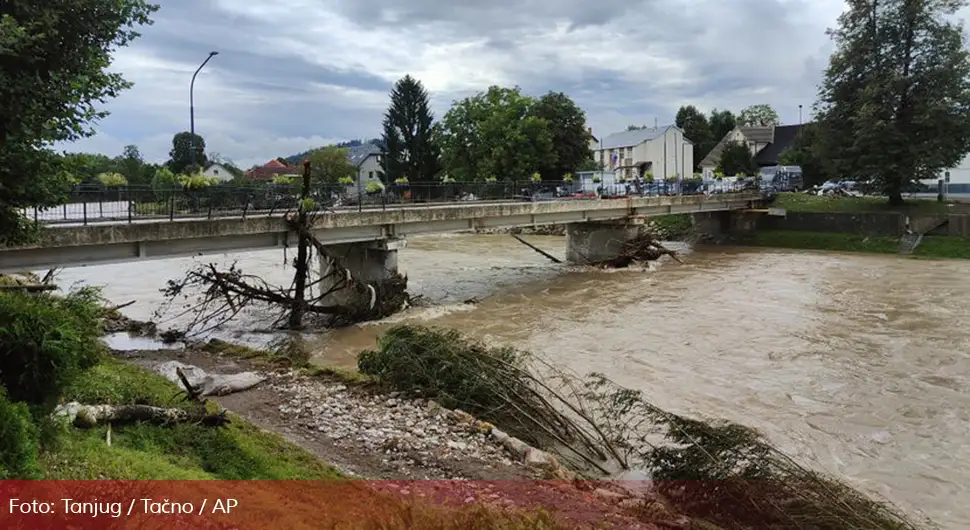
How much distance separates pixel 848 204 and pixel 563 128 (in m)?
27.7

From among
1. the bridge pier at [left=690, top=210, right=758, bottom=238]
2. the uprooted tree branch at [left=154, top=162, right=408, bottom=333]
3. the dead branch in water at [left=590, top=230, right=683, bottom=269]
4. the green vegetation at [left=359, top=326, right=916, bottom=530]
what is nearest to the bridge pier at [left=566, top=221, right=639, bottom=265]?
the dead branch in water at [left=590, top=230, right=683, bottom=269]

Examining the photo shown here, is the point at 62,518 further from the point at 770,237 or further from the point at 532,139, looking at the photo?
the point at 532,139

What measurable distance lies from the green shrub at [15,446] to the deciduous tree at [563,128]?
62.7 metres

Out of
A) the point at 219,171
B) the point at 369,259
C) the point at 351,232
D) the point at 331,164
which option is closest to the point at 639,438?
the point at 351,232

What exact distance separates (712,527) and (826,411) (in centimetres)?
682

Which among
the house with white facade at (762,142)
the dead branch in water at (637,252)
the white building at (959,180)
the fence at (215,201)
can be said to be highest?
the house with white facade at (762,142)

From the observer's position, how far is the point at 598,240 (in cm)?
3869

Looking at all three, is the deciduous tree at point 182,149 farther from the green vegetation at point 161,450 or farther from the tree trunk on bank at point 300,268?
the green vegetation at point 161,450

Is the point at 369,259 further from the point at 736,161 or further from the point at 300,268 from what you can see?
the point at 736,161

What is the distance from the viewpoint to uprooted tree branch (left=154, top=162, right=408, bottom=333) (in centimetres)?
1931

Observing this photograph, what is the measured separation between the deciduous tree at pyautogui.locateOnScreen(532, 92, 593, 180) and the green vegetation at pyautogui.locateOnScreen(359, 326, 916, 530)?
2127 inches

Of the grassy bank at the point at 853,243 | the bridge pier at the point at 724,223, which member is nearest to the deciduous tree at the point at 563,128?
the bridge pier at the point at 724,223

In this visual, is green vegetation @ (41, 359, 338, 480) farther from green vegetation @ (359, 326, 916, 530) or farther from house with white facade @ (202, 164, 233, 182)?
house with white facade @ (202, 164, 233, 182)

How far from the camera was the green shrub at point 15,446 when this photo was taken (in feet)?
15.8
